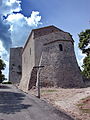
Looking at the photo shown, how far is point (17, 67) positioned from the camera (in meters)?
61.3

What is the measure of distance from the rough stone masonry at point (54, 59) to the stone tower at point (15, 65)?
2646cm

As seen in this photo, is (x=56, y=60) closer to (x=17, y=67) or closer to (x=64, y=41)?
(x=64, y=41)

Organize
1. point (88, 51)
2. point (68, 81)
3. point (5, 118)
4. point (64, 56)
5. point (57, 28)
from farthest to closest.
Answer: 1. point (57, 28)
2. point (64, 56)
3. point (68, 81)
4. point (88, 51)
5. point (5, 118)

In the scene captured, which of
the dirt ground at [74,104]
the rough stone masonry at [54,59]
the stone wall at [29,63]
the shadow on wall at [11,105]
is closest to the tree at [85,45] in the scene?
the dirt ground at [74,104]

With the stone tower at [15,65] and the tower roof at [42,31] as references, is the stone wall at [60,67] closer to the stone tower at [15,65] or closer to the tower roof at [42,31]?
the tower roof at [42,31]

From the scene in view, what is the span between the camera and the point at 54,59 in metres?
31.8

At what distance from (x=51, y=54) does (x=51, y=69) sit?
299cm

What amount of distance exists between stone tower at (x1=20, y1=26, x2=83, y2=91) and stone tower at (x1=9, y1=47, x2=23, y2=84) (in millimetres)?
26452

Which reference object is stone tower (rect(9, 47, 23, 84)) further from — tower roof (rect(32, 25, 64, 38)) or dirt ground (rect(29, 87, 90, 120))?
dirt ground (rect(29, 87, 90, 120))

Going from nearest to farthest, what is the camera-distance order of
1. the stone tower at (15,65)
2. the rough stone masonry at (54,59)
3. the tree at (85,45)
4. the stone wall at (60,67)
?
1. the tree at (85,45)
2. the stone wall at (60,67)
3. the rough stone masonry at (54,59)
4. the stone tower at (15,65)

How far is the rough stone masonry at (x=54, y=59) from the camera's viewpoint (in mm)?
30109

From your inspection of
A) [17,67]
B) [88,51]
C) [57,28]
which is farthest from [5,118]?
[17,67]

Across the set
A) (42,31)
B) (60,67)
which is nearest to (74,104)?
(60,67)

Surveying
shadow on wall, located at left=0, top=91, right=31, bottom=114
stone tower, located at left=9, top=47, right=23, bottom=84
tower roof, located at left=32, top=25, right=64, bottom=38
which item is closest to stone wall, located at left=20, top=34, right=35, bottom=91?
tower roof, located at left=32, top=25, right=64, bottom=38
